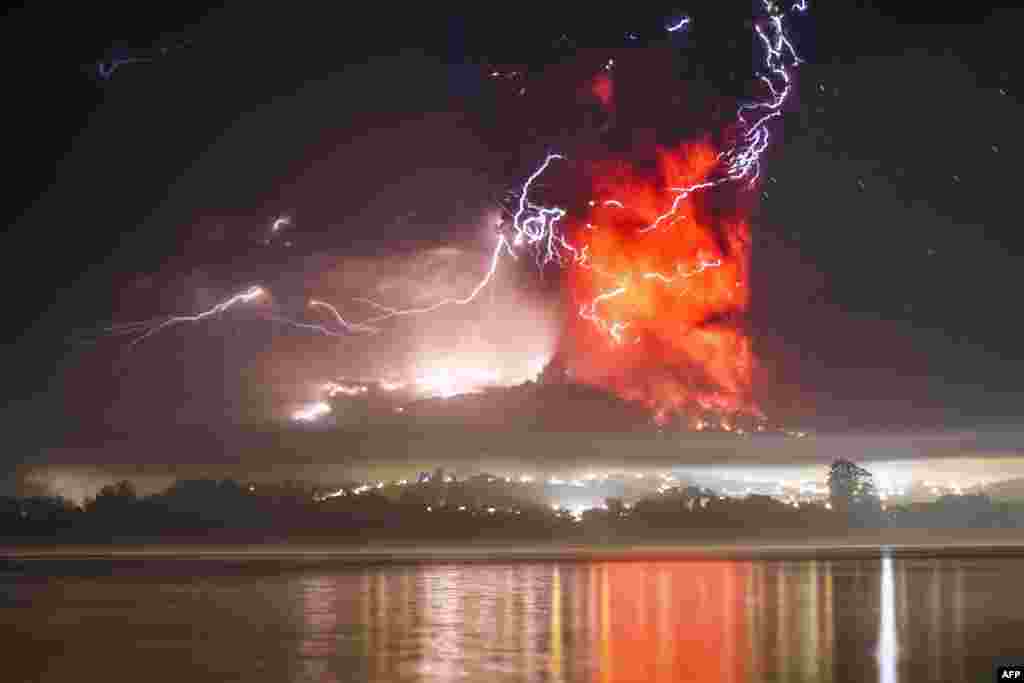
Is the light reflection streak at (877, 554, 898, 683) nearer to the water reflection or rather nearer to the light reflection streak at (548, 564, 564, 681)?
the water reflection

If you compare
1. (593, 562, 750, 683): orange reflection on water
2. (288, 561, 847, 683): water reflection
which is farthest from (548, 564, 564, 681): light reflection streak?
(593, 562, 750, 683): orange reflection on water

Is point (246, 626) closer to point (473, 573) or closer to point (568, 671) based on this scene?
point (568, 671)

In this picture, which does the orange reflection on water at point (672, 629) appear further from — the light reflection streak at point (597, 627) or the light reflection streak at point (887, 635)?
the light reflection streak at point (887, 635)

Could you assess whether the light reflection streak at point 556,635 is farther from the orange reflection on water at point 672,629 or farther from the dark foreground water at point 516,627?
the orange reflection on water at point 672,629

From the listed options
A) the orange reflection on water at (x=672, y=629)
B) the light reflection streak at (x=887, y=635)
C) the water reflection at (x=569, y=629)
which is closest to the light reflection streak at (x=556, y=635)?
the water reflection at (x=569, y=629)

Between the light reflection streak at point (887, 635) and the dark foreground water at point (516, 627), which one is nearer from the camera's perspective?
the light reflection streak at point (887, 635)

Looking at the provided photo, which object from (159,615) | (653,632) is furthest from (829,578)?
(159,615)

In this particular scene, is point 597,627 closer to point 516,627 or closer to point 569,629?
point 569,629

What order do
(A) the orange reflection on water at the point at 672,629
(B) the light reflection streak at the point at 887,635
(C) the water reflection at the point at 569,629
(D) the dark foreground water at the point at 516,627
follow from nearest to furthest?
(A) the orange reflection on water at the point at 672,629 < (B) the light reflection streak at the point at 887,635 < (C) the water reflection at the point at 569,629 < (D) the dark foreground water at the point at 516,627

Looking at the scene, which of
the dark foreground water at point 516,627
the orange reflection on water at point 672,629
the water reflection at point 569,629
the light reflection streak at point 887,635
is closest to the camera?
the orange reflection on water at point 672,629

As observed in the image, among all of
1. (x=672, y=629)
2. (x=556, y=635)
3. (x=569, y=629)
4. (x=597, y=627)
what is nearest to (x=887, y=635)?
(x=672, y=629)
